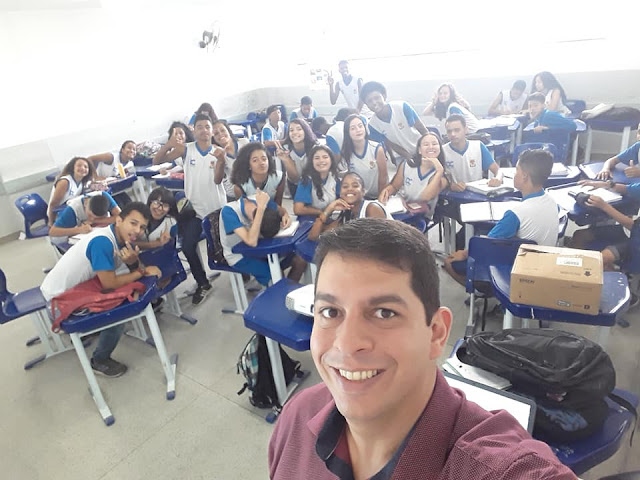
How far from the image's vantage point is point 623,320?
9.21 feet

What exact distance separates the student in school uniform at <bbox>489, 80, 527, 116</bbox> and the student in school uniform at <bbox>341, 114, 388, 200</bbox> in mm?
3276

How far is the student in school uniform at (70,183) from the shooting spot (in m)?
4.13

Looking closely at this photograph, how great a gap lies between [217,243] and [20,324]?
6.43 feet

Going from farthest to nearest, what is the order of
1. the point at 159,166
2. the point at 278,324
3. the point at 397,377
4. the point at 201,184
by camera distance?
the point at 159,166
the point at 201,184
the point at 278,324
the point at 397,377

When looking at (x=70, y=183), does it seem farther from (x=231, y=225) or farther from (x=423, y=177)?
(x=423, y=177)

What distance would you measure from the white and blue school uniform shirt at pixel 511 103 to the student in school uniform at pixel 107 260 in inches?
211

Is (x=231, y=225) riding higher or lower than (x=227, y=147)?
lower

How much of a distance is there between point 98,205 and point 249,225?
1404 mm

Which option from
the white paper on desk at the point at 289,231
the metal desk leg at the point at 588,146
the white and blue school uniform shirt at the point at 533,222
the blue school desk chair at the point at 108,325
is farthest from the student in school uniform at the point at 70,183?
the metal desk leg at the point at 588,146

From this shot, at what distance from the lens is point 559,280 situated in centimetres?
179

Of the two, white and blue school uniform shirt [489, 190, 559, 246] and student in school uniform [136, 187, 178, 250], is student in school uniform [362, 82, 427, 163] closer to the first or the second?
white and blue school uniform shirt [489, 190, 559, 246]

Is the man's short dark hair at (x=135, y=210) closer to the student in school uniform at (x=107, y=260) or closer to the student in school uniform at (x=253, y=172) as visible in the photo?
the student in school uniform at (x=107, y=260)

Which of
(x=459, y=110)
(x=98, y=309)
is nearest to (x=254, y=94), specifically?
(x=459, y=110)

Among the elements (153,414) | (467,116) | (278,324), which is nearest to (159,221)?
(153,414)
